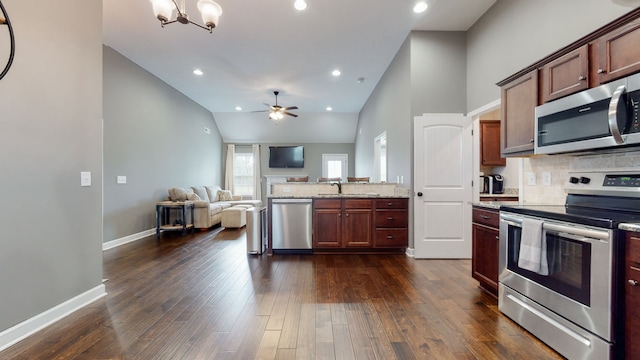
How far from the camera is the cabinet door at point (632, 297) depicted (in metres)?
1.34

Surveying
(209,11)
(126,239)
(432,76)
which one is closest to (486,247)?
(432,76)

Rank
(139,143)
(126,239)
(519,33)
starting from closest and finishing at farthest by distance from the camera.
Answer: (519,33) → (126,239) → (139,143)

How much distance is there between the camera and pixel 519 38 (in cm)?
280

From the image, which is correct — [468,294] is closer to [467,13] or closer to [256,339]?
[256,339]

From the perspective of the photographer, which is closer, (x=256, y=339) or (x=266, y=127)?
(x=256, y=339)

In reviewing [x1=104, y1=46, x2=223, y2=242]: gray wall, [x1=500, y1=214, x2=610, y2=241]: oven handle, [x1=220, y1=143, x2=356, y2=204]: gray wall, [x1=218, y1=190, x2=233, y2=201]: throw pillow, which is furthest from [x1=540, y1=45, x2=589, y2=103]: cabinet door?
[x1=220, y1=143, x2=356, y2=204]: gray wall

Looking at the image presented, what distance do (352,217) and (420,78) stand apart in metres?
2.29

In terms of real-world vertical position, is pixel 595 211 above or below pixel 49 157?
below

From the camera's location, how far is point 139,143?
505 centimetres

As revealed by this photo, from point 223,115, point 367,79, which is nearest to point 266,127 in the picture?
point 223,115

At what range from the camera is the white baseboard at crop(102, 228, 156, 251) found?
431cm

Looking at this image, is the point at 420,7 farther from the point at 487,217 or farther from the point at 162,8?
→ the point at 162,8

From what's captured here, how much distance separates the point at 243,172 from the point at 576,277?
30.8 feet

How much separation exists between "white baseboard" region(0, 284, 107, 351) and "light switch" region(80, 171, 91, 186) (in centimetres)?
100
